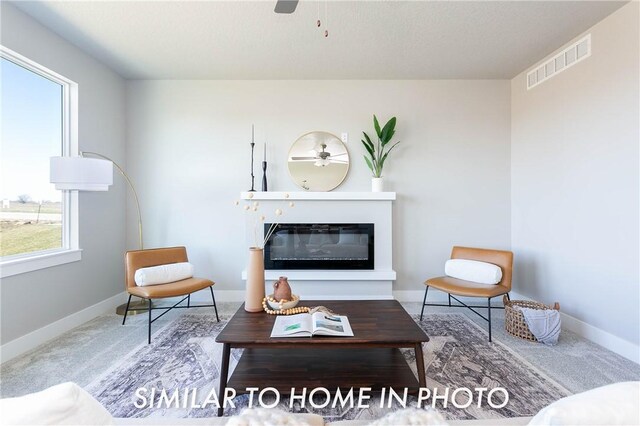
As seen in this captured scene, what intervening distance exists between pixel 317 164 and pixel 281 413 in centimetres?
294

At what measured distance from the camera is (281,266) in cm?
329

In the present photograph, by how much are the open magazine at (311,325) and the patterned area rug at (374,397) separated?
38 centimetres

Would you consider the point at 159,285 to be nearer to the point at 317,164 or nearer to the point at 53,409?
the point at 317,164

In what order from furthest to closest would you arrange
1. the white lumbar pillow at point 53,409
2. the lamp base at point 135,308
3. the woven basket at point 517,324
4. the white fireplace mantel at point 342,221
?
the white fireplace mantel at point 342,221 → the lamp base at point 135,308 → the woven basket at point 517,324 → the white lumbar pillow at point 53,409

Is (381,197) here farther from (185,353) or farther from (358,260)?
(185,353)

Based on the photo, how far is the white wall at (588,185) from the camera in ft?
7.02

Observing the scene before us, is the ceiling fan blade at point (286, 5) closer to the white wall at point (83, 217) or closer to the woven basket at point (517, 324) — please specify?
the white wall at point (83, 217)

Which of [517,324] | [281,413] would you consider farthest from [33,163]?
[517,324]

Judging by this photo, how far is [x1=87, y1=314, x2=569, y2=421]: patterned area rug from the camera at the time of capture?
1552 millimetres

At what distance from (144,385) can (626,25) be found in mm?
4122

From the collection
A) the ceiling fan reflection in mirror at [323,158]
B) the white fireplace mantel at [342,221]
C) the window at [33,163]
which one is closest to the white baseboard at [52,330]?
the window at [33,163]

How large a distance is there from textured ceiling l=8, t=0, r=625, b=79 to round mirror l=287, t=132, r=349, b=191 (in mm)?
791

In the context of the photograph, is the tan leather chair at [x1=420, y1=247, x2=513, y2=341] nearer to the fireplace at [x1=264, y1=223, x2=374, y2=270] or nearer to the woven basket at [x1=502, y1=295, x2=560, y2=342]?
the woven basket at [x1=502, y1=295, x2=560, y2=342]

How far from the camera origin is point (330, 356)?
1.88 metres
